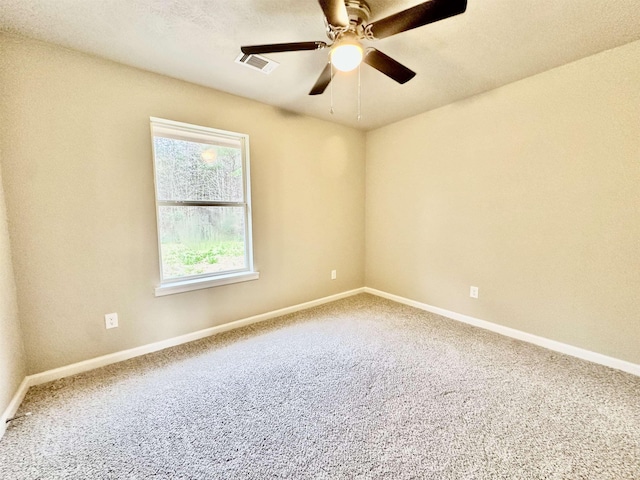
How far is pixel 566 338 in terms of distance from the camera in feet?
7.52

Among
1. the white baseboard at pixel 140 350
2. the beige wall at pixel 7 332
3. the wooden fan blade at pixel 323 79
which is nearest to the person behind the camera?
the beige wall at pixel 7 332

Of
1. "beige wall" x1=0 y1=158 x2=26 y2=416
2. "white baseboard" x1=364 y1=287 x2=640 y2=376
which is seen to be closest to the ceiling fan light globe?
"beige wall" x1=0 y1=158 x2=26 y2=416

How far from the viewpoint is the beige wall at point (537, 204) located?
1.99m

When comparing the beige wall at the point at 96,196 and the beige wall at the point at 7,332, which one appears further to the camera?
the beige wall at the point at 96,196

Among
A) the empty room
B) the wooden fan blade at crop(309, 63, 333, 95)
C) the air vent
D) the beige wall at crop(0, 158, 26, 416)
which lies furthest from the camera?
the air vent

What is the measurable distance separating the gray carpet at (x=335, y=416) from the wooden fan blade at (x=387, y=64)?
2.14 metres

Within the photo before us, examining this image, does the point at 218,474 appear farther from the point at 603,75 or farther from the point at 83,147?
the point at 603,75

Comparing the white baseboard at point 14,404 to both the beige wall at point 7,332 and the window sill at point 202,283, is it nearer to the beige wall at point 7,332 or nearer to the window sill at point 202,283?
the beige wall at point 7,332

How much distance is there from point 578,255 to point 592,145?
2.84 ft

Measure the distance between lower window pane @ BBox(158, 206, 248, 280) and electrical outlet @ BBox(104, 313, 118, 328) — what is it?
0.47 m

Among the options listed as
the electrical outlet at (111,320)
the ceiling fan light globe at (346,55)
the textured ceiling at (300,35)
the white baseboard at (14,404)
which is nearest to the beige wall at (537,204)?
the textured ceiling at (300,35)

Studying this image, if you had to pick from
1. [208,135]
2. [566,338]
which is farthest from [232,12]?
[566,338]

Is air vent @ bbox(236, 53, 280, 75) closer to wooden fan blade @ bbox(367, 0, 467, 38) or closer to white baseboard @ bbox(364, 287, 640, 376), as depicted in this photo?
wooden fan blade @ bbox(367, 0, 467, 38)

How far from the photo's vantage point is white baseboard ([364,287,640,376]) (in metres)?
2.04
